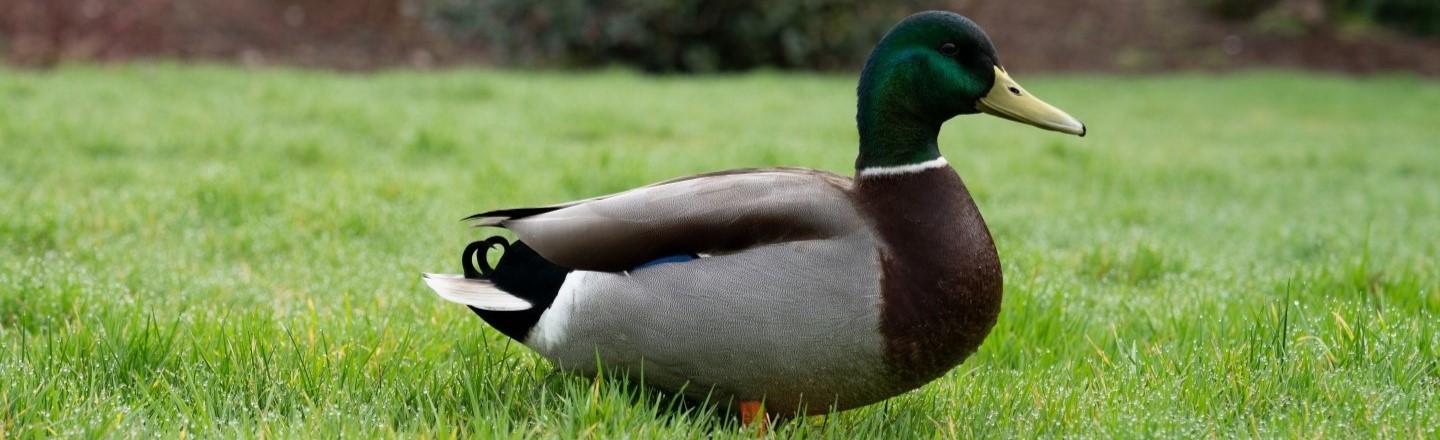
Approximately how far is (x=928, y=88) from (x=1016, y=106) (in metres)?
0.18

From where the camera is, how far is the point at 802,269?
101 inches

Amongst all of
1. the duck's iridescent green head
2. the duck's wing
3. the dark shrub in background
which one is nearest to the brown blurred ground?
the dark shrub in background

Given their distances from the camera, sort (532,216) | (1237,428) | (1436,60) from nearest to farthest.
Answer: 1. (1237,428)
2. (532,216)
3. (1436,60)

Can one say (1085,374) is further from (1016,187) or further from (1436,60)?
(1436,60)

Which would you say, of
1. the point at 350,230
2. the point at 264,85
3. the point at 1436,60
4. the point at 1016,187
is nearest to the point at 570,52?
the point at 264,85

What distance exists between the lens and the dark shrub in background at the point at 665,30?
13977 millimetres

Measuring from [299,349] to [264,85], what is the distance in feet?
23.5

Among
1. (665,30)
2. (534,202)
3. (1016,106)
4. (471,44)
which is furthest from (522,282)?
(471,44)

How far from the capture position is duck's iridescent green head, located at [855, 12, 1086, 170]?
8.87 feet

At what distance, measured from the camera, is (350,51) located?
1508 centimetres

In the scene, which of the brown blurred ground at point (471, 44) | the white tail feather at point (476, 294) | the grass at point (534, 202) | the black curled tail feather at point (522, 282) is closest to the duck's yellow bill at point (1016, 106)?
the grass at point (534, 202)

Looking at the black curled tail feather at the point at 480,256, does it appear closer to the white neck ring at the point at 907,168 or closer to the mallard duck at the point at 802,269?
the mallard duck at the point at 802,269

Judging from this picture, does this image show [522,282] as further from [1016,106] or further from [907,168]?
[1016,106]

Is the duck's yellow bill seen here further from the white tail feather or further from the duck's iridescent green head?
the white tail feather
